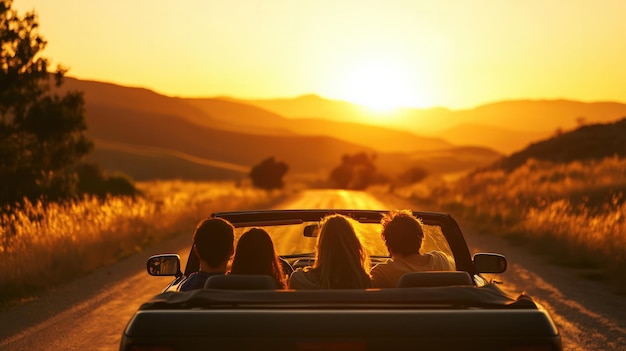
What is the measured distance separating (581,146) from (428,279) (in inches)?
2633

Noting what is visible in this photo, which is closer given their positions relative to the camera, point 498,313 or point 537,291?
point 498,313

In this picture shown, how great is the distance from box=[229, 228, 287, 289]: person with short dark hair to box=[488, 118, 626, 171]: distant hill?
59.4 m

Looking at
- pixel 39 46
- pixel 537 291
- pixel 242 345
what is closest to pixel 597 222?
pixel 537 291

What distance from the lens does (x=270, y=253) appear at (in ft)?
17.9

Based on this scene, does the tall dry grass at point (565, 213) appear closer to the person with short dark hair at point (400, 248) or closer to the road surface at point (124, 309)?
the road surface at point (124, 309)

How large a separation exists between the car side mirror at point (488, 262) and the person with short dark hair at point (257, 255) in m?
1.56

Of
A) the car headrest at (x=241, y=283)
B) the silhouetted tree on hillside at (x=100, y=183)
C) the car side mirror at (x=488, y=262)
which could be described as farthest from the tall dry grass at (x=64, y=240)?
the silhouetted tree on hillside at (x=100, y=183)

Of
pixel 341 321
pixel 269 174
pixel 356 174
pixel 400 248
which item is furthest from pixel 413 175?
pixel 341 321

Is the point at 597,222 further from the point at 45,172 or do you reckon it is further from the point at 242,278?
the point at 242,278

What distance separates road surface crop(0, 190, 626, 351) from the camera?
10.2 m

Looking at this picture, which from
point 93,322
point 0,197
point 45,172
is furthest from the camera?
point 45,172

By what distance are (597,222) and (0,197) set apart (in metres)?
14.4

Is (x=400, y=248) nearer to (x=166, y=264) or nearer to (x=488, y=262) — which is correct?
(x=488, y=262)

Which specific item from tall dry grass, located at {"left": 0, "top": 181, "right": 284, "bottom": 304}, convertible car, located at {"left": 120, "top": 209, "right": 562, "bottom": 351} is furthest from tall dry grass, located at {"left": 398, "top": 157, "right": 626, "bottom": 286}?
convertible car, located at {"left": 120, "top": 209, "right": 562, "bottom": 351}
